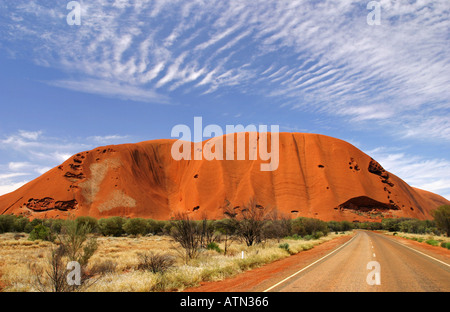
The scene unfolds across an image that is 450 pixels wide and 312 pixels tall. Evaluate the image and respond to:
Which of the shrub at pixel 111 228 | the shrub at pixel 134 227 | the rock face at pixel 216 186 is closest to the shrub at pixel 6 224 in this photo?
the shrub at pixel 111 228

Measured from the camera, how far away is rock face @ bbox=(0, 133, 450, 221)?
76.2 meters

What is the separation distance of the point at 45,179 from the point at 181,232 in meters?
82.3

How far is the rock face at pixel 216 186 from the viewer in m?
76.2

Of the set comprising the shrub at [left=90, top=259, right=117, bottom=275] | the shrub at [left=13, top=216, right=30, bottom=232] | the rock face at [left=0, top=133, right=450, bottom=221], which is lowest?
the shrub at [left=90, top=259, right=117, bottom=275]

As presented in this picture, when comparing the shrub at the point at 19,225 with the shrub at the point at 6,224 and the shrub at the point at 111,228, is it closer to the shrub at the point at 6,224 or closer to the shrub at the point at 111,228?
the shrub at the point at 6,224

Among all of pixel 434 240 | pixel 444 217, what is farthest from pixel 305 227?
pixel 444 217

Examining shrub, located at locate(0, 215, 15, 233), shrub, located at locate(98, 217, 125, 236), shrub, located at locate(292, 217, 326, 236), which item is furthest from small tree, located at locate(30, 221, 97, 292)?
shrub, located at locate(0, 215, 15, 233)

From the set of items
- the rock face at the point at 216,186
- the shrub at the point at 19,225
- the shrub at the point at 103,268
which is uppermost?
the rock face at the point at 216,186

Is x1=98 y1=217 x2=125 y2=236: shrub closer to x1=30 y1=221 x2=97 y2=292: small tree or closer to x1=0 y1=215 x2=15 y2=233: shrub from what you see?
x1=0 y1=215 x2=15 y2=233: shrub

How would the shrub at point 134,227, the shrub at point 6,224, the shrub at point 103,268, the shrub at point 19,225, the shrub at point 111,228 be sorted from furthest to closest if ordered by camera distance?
the shrub at point 134,227
the shrub at point 111,228
the shrub at point 19,225
the shrub at point 6,224
the shrub at point 103,268

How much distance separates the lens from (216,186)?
8356 centimetres

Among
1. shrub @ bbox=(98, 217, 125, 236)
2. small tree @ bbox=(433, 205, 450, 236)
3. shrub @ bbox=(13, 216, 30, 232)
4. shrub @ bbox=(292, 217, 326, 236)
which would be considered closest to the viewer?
shrub @ bbox=(13, 216, 30, 232)

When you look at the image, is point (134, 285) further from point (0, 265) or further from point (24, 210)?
point (24, 210)

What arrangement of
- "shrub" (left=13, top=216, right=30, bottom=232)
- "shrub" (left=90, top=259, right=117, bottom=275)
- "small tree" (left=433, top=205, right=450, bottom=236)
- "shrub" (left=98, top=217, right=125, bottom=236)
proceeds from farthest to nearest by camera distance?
"small tree" (left=433, top=205, right=450, bottom=236) → "shrub" (left=98, top=217, right=125, bottom=236) → "shrub" (left=13, top=216, right=30, bottom=232) → "shrub" (left=90, top=259, right=117, bottom=275)
